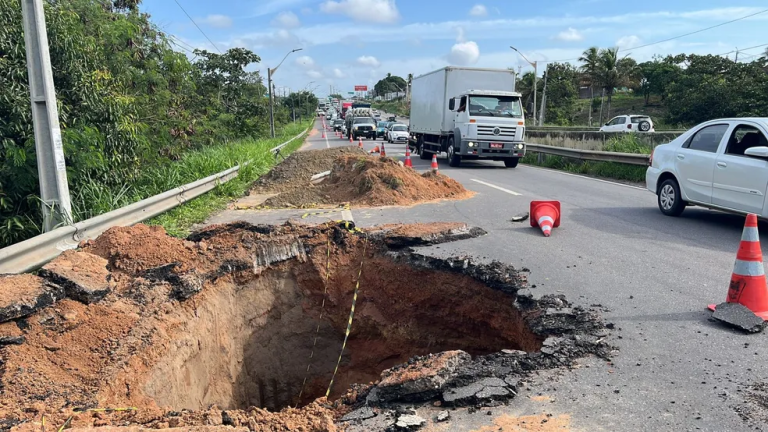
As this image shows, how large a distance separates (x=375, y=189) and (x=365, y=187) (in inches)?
13.4

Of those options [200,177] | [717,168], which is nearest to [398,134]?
[200,177]

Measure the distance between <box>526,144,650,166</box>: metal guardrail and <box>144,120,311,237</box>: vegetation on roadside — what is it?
10500 mm

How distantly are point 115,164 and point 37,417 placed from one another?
6.68 meters

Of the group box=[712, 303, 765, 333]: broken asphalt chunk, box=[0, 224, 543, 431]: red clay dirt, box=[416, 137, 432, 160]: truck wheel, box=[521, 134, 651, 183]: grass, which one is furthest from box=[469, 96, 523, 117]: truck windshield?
box=[712, 303, 765, 333]: broken asphalt chunk

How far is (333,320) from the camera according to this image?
6.24 m

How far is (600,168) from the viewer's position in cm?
1655

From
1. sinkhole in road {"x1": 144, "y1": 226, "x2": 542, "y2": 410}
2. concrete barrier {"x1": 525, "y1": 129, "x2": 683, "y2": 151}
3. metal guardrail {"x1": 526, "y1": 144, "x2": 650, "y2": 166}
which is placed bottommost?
sinkhole in road {"x1": 144, "y1": 226, "x2": 542, "y2": 410}

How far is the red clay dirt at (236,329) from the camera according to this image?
3143 millimetres

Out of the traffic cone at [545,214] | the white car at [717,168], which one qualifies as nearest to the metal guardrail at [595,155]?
the white car at [717,168]

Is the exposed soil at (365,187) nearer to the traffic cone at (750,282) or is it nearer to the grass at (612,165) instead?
the grass at (612,165)

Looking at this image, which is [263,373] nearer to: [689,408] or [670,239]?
[689,408]

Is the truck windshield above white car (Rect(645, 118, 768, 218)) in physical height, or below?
above

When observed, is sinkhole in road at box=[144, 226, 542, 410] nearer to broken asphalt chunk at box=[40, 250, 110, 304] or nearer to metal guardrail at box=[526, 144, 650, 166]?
broken asphalt chunk at box=[40, 250, 110, 304]

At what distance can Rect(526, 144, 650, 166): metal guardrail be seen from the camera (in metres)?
14.4
